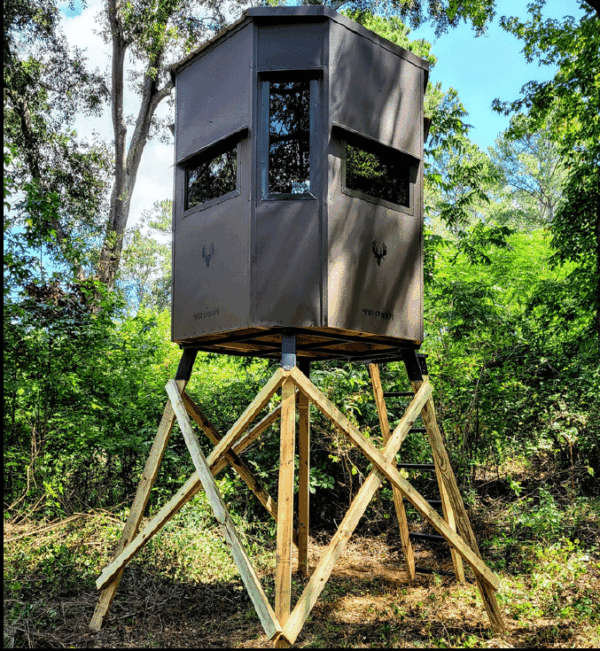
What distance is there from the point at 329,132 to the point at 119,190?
33.9 feet

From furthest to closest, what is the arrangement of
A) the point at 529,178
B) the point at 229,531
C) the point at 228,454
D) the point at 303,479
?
the point at 529,178 → the point at 303,479 → the point at 228,454 → the point at 229,531

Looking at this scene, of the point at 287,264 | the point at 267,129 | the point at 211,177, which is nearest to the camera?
the point at 287,264

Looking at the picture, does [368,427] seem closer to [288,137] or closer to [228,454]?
[228,454]

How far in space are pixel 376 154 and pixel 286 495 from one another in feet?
9.87

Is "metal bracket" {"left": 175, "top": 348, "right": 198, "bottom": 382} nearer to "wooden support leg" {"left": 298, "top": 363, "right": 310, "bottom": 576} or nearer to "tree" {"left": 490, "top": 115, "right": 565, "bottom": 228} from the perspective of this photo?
"wooden support leg" {"left": 298, "top": 363, "right": 310, "bottom": 576}

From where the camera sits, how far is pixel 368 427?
25.9 feet

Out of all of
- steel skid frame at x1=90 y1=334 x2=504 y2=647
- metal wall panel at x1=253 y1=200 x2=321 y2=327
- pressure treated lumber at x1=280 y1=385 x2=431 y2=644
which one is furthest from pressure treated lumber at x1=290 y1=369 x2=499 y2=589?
metal wall panel at x1=253 y1=200 x2=321 y2=327

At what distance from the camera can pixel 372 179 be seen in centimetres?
508

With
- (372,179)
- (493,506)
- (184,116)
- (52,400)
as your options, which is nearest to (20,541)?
(52,400)

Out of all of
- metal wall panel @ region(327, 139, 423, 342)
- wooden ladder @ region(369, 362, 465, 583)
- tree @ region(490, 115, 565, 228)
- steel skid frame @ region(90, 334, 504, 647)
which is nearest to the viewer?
steel skid frame @ region(90, 334, 504, 647)

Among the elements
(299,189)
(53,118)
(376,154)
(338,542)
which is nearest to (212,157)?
(299,189)

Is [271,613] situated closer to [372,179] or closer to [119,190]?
[372,179]

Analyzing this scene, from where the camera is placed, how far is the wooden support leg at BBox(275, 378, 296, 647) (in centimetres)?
412

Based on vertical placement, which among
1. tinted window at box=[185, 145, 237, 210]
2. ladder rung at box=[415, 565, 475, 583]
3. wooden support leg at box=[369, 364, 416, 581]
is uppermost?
tinted window at box=[185, 145, 237, 210]
